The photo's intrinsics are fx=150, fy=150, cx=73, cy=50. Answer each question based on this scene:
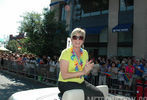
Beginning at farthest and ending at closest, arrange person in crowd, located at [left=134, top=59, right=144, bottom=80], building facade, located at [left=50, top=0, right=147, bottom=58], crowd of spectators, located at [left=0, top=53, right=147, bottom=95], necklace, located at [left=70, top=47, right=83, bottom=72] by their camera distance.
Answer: building facade, located at [left=50, top=0, right=147, bottom=58] < person in crowd, located at [left=134, top=59, right=144, bottom=80] < crowd of spectators, located at [left=0, top=53, right=147, bottom=95] < necklace, located at [left=70, top=47, right=83, bottom=72]

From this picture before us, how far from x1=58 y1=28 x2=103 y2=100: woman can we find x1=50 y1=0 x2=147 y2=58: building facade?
35.1 feet

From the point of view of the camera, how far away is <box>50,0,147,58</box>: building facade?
14.2 metres

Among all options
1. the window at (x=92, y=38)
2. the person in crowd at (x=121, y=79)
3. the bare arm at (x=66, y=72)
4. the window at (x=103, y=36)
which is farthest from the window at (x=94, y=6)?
the bare arm at (x=66, y=72)

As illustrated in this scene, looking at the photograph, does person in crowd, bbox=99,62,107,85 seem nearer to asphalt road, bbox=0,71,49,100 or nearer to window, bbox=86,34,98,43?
asphalt road, bbox=0,71,49,100

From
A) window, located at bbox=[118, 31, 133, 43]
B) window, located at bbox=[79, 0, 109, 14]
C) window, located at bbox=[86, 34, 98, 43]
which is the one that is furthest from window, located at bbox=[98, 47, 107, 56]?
window, located at bbox=[79, 0, 109, 14]

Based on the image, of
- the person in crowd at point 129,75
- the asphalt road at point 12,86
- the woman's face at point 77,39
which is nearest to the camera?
the woman's face at point 77,39

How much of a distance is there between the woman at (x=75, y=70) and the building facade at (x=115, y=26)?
35.1 ft

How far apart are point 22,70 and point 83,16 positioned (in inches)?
416

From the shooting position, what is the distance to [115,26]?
1521 centimetres

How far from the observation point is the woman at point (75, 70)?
6.70 ft

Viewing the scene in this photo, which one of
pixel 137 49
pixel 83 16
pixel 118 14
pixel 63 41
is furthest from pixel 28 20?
pixel 137 49

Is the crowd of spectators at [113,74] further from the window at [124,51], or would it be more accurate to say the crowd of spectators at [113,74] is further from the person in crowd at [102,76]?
the window at [124,51]

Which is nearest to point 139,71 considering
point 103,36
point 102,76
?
point 102,76

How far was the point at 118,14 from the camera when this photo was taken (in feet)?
53.1
